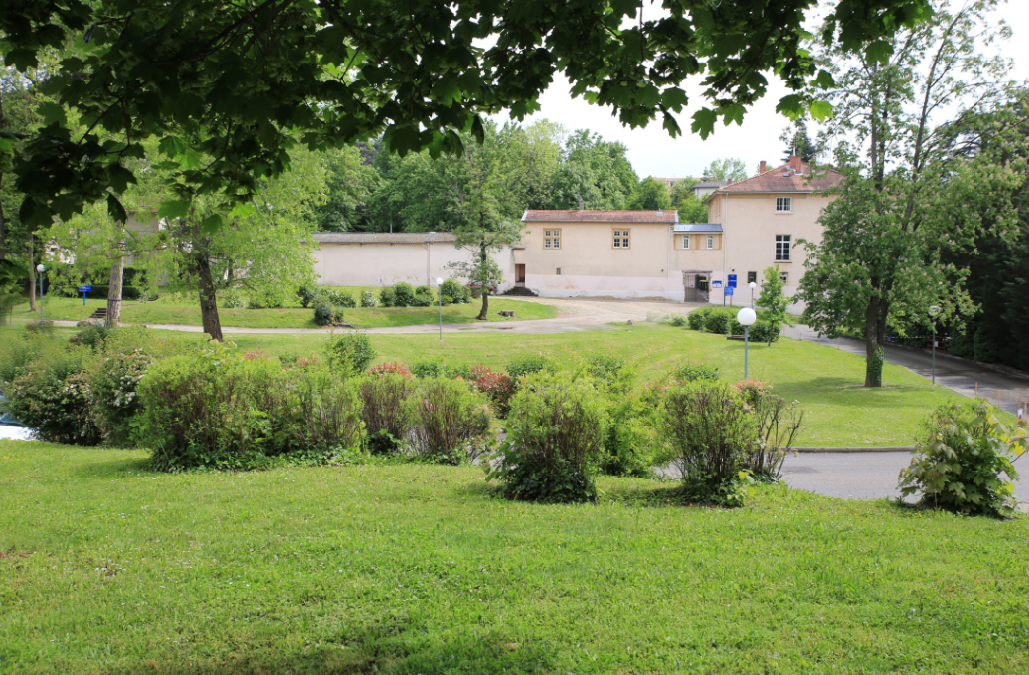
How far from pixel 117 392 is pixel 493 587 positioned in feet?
34.1

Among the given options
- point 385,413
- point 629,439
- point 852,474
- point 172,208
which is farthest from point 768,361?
point 172,208

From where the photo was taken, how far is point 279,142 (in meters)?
4.30

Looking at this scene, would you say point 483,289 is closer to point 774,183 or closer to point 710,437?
point 774,183

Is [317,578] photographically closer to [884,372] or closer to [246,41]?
[246,41]

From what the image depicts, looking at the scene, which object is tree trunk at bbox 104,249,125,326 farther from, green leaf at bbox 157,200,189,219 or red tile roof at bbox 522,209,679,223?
red tile roof at bbox 522,209,679,223

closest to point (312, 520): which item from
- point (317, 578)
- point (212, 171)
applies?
point (317, 578)

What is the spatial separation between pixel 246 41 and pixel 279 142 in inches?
24.5

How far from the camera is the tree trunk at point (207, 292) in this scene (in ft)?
81.1

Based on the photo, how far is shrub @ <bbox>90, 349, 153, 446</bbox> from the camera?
1206 centimetres

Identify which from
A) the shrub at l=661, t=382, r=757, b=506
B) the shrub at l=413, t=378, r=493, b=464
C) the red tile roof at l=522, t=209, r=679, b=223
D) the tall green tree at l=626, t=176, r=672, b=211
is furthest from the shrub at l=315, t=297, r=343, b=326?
the tall green tree at l=626, t=176, r=672, b=211

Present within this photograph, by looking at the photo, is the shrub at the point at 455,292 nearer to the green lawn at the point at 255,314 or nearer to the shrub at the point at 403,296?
the green lawn at the point at 255,314

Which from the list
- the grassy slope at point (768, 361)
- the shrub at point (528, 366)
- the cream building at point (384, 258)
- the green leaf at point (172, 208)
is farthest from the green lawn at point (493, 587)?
the cream building at point (384, 258)

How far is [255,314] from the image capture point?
113 ft

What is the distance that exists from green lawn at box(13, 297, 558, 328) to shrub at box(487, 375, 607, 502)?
2770cm
